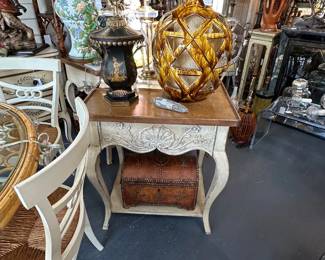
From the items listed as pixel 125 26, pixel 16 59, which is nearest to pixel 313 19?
pixel 125 26

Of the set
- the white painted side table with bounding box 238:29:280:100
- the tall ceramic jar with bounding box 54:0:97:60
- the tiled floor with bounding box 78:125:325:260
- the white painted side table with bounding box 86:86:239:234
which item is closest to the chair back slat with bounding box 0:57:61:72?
the tall ceramic jar with bounding box 54:0:97:60

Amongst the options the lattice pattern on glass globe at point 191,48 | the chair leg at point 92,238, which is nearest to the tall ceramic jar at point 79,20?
the lattice pattern on glass globe at point 191,48

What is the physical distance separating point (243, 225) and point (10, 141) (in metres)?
1.22

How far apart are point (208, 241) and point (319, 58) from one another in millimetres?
1954

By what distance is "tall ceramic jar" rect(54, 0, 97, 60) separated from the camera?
126 centimetres

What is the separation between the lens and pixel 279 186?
1535mm

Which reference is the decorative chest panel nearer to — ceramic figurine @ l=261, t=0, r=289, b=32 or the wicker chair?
the wicker chair

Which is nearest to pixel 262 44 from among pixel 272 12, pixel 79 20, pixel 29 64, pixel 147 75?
pixel 272 12

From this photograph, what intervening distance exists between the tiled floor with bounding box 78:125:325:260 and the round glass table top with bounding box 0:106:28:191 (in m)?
0.66

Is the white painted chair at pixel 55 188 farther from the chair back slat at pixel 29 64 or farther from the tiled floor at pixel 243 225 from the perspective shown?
the chair back slat at pixel 29 64

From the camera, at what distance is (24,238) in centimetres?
74

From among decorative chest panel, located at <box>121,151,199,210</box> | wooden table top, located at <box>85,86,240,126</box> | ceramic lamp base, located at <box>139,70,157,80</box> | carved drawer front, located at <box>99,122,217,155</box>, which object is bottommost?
decorative chest panel, located at <box>121,151,199,210</box>

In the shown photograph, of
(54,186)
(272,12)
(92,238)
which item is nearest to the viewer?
(54,186)

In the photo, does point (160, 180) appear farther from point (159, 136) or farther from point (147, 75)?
point (147, 75)
